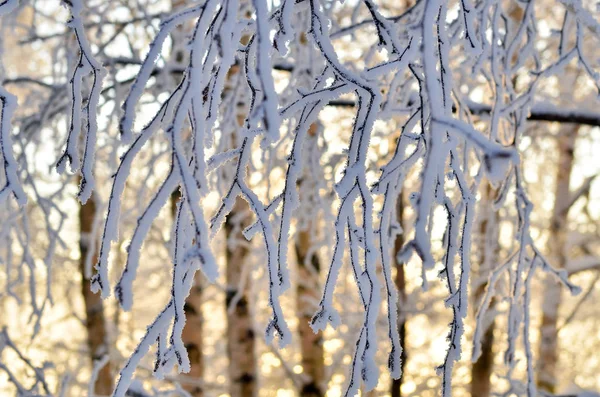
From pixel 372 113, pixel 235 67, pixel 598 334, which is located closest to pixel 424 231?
pixel 372 113

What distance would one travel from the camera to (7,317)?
38.4 feet

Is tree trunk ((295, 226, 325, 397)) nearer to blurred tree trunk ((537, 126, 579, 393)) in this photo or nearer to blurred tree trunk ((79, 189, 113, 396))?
blurred tree trunk ((79, 189, 113, 396))

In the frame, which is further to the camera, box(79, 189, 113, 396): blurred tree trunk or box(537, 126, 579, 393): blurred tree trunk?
box(537, 126, 579, 393): blurred tree trunk

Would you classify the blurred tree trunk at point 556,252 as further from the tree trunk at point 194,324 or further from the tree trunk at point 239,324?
the tree trunk at point 194,324

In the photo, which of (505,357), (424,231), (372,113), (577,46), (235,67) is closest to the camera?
(424,231)

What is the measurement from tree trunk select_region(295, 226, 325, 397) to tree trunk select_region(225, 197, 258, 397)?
25.8 inches

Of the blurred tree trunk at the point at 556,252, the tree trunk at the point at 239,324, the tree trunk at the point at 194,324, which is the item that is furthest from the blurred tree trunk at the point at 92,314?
the blurred tree trunk at the point at 556,252

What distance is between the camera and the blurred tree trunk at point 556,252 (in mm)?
5629

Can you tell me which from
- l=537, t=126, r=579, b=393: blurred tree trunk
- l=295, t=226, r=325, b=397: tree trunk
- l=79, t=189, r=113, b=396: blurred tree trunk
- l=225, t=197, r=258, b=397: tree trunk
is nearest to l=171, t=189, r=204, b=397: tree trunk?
l=225, t=197, r=258, b=397: tree trunk

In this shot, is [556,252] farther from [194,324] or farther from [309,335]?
[194,324]

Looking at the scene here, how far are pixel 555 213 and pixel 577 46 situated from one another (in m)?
4.32

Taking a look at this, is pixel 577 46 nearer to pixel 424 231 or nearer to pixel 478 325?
pixel 478 325

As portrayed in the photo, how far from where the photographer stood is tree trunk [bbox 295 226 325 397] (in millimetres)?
5258

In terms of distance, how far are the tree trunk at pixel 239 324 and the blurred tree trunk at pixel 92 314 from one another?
3.95 ft
